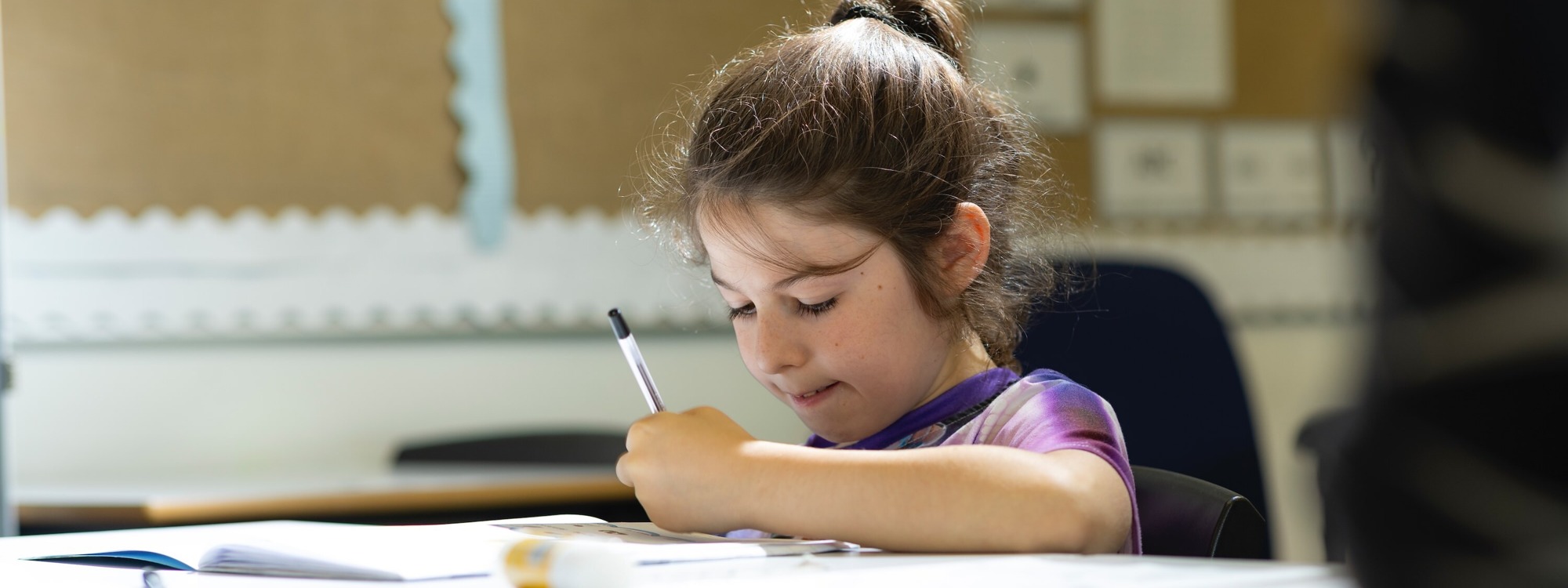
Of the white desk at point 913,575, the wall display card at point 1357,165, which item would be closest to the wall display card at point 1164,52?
the white desk at point 913,575

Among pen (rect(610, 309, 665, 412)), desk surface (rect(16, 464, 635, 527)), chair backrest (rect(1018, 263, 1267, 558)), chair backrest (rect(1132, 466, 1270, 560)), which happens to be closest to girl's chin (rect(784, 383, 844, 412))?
pen (rect(610, 309, 665, 412))

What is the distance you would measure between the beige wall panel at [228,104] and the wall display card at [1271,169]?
5.07 ft

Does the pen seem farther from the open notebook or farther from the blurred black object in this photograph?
the blurred black object

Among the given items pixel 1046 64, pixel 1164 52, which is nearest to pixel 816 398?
pixel 1046 64

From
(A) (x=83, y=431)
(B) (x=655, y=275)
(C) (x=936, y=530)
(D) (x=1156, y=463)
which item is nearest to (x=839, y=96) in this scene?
(C) (x=936, y=530)

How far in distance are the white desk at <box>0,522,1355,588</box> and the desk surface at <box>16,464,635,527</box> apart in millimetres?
769

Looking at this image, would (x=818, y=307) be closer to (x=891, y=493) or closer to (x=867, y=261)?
(x=867, y=261)

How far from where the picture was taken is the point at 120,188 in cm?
212

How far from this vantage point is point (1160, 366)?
1511mm

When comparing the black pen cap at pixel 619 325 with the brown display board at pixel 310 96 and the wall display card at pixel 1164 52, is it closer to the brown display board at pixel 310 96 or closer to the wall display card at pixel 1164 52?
the brown display board at pixel 310 96

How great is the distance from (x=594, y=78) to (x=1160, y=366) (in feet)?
4.00

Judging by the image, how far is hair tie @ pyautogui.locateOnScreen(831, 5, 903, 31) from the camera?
1.13 m

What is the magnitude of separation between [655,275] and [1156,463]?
113cm

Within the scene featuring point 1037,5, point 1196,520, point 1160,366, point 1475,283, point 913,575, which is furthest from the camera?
point 1037,5
